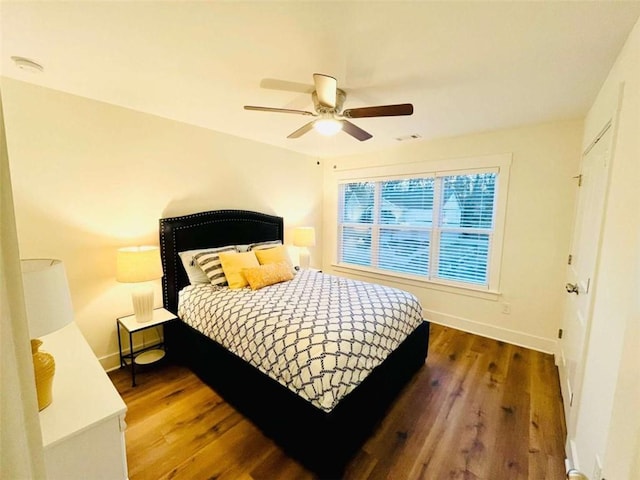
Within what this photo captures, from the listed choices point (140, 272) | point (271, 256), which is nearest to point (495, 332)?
point (271, 256)

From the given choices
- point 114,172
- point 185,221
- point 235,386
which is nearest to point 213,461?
point 235,386

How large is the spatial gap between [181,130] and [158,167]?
0.46 metres

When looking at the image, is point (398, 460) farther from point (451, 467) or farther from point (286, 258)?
point (286, 258)

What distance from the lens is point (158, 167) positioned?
269 cm

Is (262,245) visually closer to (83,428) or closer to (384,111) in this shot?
(384,111)

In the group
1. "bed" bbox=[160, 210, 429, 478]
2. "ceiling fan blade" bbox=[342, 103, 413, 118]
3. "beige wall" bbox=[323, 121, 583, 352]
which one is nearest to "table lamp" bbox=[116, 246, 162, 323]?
"bed" bbox=[160, 210, 429, 478]

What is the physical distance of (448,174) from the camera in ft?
10.9

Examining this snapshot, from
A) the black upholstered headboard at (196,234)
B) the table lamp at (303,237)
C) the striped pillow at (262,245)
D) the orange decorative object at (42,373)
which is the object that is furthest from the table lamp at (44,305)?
the table lamp at (303,237)

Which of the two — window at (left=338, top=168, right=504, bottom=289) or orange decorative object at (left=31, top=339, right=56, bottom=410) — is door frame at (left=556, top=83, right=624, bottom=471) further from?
orange decorative object at (left=31, top=339, right=56, bottom=410)

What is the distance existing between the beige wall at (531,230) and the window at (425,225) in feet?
0.64

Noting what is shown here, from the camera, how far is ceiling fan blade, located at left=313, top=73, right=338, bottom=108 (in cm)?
150

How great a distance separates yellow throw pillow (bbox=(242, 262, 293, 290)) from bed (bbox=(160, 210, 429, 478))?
145mm

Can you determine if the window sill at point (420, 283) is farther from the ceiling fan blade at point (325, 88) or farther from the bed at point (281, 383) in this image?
the ceiling fan blade at point (325, 88)

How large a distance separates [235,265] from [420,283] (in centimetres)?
242
